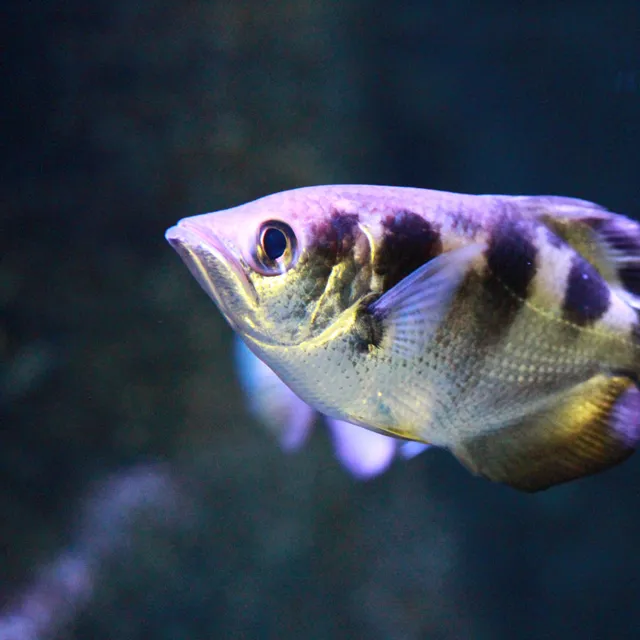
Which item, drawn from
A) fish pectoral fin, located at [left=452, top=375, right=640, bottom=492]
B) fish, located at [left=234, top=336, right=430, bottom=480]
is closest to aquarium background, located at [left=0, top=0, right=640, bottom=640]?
fish, located at [left=234, top=336, right=430, bottom=480]

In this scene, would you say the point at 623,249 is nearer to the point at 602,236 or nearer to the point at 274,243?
the point at 602,236

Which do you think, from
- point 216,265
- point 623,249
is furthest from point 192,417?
point 623,249

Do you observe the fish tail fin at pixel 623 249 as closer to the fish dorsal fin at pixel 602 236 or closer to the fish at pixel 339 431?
the fish dorsal fin at pixel 602 236

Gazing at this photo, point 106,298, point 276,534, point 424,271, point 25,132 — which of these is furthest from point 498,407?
point 25,132

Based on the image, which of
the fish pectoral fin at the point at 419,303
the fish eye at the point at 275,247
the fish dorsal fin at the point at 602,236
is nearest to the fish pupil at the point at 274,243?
the fish eye at the point at 275,247

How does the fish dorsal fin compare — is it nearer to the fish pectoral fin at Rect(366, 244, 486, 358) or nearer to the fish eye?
the fish pectoral fin at Rect(366, 244, 486, 358)

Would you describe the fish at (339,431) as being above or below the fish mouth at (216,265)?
below
